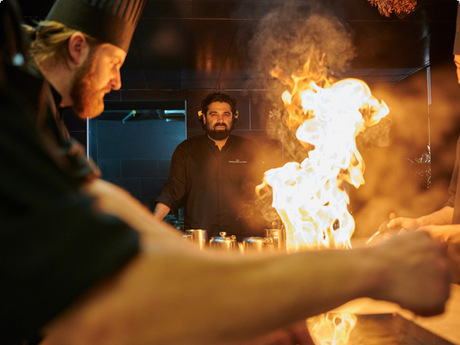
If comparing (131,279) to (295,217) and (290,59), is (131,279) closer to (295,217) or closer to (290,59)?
(295,217)

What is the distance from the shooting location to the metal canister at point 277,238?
7.07 ft

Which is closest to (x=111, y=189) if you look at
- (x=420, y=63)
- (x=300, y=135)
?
(x=300, y=135)

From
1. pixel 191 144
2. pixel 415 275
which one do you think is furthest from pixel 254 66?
pixel 415 275

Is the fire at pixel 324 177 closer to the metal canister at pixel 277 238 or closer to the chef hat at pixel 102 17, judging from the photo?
the metal canister at pixel 277 238

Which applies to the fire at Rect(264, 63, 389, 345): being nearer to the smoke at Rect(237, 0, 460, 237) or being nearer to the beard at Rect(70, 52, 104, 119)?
the smoke at Rect(237, 0, 460, 237)

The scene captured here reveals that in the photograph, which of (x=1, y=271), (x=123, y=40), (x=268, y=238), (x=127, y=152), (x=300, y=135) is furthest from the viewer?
(x=127, y=152)

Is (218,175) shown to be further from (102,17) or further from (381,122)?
(381,122)

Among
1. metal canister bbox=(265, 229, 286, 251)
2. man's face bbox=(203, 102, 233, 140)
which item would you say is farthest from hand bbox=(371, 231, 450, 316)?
man's face bbox=(203, 102, 233, 140)

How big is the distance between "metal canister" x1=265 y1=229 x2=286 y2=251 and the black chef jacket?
4.78ft

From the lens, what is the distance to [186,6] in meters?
3.34

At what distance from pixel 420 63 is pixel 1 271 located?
588cm

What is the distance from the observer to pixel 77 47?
86 cm

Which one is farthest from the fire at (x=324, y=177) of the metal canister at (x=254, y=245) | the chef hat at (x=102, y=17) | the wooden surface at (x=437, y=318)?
the chef hat at (x=102, y=17)

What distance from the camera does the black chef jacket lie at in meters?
3.80
